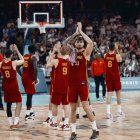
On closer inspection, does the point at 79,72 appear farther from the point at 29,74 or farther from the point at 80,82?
the point at 29,74

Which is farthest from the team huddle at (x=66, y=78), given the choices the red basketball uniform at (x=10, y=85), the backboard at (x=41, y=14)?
the backboard at (x=41, y=14)

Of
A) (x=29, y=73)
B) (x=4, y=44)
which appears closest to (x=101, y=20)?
(x=4, y=44)

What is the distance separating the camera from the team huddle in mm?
8680

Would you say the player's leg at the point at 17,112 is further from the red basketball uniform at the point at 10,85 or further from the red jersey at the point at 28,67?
the red jersey at the point at 28,67

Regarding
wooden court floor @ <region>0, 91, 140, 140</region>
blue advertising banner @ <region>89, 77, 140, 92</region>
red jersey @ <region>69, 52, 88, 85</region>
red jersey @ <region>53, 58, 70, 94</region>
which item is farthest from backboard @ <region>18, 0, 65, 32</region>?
red jersey @ <region>69, 52, 88, 85</region>

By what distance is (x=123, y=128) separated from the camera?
9.96 meters

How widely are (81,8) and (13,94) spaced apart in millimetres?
16132

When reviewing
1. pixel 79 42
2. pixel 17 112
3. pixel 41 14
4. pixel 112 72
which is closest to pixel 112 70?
pixel 112 72

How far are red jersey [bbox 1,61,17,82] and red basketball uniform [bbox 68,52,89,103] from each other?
67.6 inches

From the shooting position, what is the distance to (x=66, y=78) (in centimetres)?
984

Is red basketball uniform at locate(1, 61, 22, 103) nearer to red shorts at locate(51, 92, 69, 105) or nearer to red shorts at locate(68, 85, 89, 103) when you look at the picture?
red shorts at locate(51, 92, 69, 105)

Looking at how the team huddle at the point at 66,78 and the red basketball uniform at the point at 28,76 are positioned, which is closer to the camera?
the team huddle at the point at 66,78

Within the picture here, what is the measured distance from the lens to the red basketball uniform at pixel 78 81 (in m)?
8.69

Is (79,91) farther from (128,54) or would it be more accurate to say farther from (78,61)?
(128,54)
